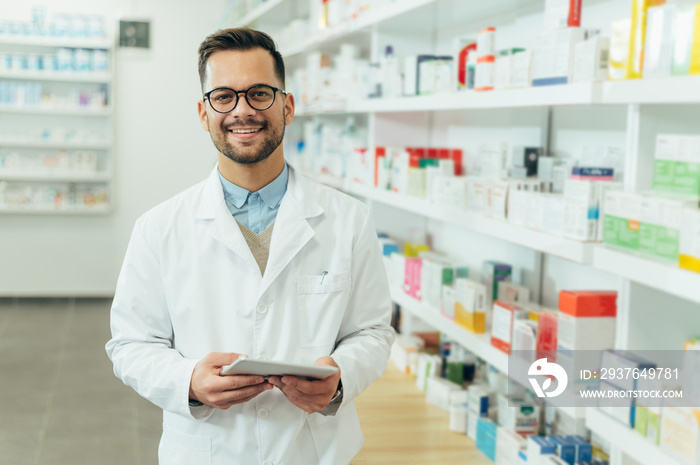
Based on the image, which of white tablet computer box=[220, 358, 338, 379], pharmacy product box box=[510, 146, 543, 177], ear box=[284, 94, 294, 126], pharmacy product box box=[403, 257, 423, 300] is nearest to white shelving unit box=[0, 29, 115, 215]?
pharmacy product box box=[403, 257, 423, 300]

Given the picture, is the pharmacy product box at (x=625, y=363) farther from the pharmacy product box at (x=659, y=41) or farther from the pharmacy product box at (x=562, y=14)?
the pharmacy product box at (x=562, y=14)

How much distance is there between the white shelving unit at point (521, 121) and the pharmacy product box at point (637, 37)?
0.04m

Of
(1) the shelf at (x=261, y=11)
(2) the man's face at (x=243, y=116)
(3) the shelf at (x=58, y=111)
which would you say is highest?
(1) the shelf at (x=261, y=11)

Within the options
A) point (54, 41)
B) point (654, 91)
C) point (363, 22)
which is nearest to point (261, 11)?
point (363, 22)

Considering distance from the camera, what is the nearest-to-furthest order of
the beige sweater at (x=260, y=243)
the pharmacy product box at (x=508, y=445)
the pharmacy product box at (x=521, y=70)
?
the beige sweater at (x=260, y=243), the pharmacy product box at (x=521, y=70), the pharmacy product box at (x=508, y=445)

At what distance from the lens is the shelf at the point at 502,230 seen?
197cm

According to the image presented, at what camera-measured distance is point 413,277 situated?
3359 mm

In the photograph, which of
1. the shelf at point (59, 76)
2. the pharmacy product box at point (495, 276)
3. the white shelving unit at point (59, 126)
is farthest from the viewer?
the white shelving unit at point (59, 126)

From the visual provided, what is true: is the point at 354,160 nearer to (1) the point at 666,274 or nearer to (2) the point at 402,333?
(2) the point at 402,333

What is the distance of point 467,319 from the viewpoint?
2.80 meters

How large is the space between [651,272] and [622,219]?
188 mm

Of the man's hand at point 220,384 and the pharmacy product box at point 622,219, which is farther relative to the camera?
the pharmacy product box at point 622,219

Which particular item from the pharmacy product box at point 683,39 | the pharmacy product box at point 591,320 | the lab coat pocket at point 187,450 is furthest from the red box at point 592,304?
the lab coat pocket at point 187,450

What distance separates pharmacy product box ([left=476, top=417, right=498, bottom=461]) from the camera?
264 cm
